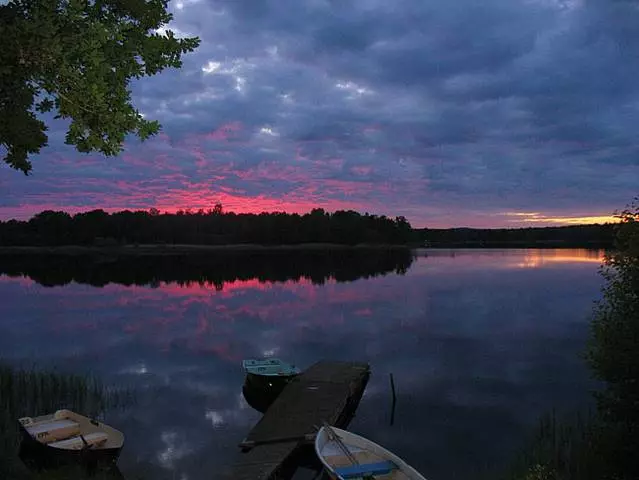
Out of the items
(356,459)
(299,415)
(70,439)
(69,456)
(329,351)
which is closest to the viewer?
(356,459)

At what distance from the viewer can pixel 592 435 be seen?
Answer: 45.1 feet

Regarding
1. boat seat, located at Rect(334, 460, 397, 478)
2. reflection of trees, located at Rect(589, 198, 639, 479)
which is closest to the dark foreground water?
boat seat, located at Rect(334, 460, 397, 478)

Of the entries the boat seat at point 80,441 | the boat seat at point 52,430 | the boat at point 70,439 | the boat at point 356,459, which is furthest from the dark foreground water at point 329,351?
the boat at point 356,459

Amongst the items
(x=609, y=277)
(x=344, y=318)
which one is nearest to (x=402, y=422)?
(x=609, y=277)

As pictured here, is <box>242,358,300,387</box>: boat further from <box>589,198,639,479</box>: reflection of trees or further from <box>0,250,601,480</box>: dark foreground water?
<box>589,198,639,479</box>: reflection of trees

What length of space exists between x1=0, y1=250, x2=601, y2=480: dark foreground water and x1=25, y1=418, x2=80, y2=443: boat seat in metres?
2.06

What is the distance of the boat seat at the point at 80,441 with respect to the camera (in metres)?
13.6

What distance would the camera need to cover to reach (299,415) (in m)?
17.8

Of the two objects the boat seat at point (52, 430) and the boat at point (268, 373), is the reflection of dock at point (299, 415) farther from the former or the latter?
the boat seat at point (52, 430)

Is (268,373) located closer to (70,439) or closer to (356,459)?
(70,439)

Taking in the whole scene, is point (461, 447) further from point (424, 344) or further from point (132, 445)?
point (424, 344)

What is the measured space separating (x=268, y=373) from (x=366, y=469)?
11.2 m

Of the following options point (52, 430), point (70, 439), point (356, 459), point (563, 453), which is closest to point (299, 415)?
point (356, 459)

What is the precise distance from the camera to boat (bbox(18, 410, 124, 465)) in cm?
1348
